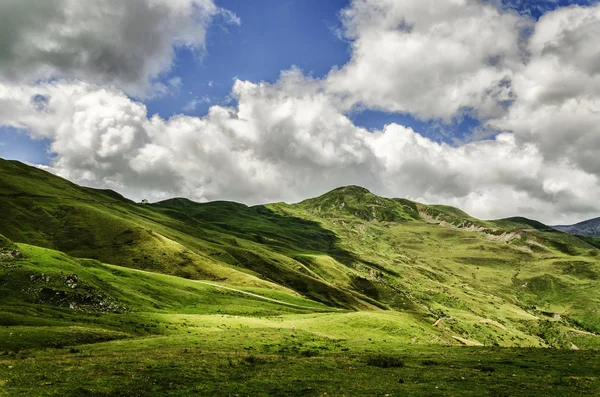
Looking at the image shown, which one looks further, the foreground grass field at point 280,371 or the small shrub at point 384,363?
the small shrub at point 384,363

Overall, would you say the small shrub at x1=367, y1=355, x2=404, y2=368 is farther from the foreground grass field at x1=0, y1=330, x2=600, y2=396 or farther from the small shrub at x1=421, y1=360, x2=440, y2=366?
the small shrub at x1=421, y1=360, x2=440, y2=366

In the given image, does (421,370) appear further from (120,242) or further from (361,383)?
(120,242)

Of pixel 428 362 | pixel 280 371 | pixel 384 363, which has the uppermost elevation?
pixel 428 362

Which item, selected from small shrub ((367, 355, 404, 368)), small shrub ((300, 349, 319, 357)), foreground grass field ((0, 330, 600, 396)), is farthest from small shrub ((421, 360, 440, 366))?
small shrub ((300, 349, 319, 357))

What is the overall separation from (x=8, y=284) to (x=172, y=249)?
317 ft

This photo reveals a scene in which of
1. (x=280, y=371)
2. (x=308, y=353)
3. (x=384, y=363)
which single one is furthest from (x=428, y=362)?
(x=280, y=371)

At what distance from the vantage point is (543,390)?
27.9 meters

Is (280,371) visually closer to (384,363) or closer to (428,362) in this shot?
(384,363)

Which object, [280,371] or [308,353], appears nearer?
[280,371]

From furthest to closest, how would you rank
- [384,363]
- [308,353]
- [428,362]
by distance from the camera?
[308,353] → [428,362] → [384,363]

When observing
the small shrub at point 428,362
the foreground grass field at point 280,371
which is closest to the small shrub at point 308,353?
the foreground grass field at point 280,371

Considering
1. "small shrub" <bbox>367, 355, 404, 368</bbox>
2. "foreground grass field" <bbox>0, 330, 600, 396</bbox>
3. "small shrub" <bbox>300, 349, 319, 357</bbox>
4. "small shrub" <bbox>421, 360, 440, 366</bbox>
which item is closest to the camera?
"foreground grass field" <bbox>0, 330, 600, 396</bbox>

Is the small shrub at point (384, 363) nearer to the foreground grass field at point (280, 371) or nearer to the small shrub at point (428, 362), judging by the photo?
the foreground grass field at point (280, 371)

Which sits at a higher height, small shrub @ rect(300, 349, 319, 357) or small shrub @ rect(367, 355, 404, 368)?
small shrub @ rect(367, 355, 404, 368)
